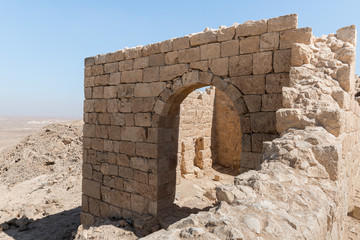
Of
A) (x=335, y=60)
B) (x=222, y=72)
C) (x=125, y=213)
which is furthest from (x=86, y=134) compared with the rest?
(x=335, y=60)

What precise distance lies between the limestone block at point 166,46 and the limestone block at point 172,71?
32cm

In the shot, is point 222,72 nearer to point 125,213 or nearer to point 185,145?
point 125,213

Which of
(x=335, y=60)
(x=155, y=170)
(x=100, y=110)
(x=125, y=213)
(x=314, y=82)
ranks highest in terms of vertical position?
(x=335, y=60)

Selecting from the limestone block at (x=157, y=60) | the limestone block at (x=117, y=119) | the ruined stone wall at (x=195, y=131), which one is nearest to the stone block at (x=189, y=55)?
the limestone block at (x=157, y=60)

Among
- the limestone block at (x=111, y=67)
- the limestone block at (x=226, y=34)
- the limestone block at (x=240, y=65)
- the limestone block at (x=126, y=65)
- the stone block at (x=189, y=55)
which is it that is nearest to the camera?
the limestone block at (x=240, y=65)

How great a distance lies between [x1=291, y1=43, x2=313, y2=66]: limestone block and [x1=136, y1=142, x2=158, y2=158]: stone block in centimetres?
280

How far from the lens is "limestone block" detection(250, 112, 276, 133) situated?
4.02m

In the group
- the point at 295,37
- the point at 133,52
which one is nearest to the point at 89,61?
the point at 133,52

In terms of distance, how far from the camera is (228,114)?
11.7m

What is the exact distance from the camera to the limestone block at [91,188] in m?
6.06

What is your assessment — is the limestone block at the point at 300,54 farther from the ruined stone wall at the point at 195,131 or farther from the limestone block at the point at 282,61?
the ruined stone wall at the point at 195,131

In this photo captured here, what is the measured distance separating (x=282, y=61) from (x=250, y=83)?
56cm

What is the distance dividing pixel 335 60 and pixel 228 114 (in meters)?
8.11

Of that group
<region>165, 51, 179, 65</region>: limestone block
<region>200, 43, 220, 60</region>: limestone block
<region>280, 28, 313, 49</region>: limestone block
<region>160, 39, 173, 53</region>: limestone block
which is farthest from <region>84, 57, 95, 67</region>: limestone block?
<region>280, 28, 313, 49</region>: limestone block
